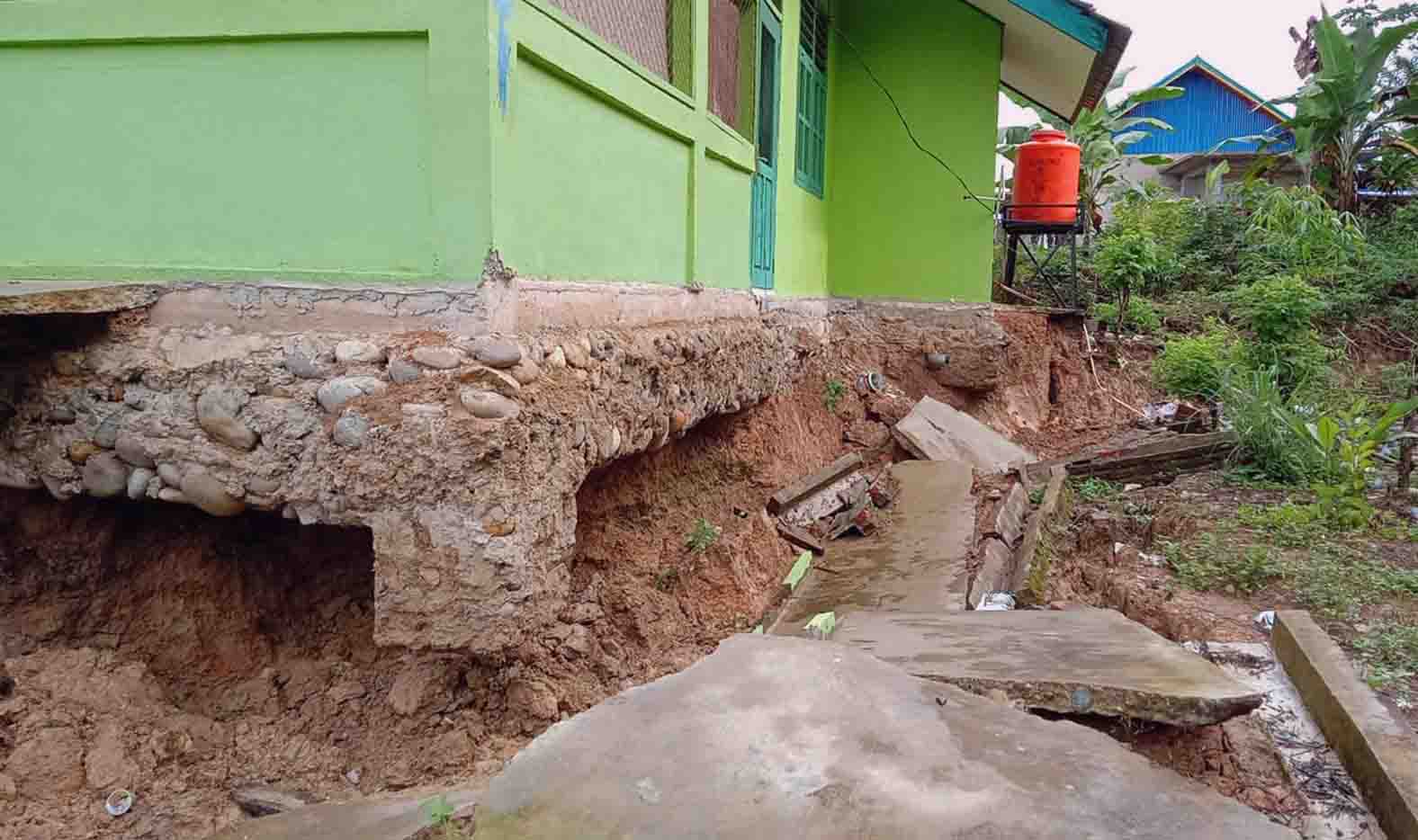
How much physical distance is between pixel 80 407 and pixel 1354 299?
14272 mm

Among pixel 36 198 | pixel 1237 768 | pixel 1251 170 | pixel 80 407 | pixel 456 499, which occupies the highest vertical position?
pixel 1251 170

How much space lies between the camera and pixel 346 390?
10.9 feet

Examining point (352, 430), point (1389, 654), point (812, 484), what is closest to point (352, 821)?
point (352, 430)

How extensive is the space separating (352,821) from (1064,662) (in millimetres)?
2159

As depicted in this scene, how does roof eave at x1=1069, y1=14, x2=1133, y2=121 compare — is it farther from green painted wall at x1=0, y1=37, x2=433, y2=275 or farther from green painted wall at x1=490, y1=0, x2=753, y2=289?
green painted wall at x1=0, y1=37, x2=433, y2=275

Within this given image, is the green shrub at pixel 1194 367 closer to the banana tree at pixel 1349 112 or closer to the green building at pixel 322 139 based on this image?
the banana tree at pixel 1349 112

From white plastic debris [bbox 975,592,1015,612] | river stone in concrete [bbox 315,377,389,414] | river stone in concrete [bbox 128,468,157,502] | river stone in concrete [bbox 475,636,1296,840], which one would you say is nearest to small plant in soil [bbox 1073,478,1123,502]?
white plastic debris [bbox 975,592,1015,612]

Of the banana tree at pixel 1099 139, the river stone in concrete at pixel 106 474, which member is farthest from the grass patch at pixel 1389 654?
the banana tree at pixel 1099 139

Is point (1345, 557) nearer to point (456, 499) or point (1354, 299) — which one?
point (456, 499)

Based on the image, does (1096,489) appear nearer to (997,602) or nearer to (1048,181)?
(1048,181)

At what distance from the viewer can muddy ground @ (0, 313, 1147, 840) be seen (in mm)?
3375

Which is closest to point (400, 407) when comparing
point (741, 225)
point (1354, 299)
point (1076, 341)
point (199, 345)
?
point (199, 345)

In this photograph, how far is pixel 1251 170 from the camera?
54.2 feet

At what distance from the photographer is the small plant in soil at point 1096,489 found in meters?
8.08
